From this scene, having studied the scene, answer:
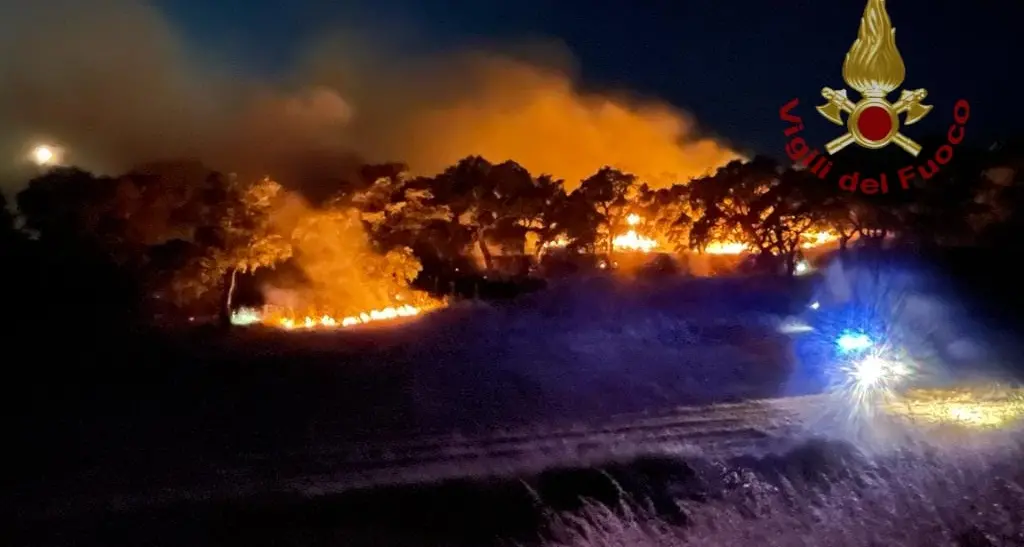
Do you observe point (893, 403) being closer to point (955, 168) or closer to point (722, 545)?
point (722, 545)

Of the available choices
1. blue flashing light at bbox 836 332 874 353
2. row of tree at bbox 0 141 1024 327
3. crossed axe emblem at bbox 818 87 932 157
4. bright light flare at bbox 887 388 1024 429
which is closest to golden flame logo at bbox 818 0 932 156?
crossed axe emblem at bbox 818 87 932 157

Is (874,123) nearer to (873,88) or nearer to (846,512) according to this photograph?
(873,88)

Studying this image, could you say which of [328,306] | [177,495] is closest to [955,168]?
[328,306]

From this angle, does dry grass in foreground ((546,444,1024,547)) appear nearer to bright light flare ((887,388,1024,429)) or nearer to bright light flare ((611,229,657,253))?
bright light flare ((887,388,1024,429))

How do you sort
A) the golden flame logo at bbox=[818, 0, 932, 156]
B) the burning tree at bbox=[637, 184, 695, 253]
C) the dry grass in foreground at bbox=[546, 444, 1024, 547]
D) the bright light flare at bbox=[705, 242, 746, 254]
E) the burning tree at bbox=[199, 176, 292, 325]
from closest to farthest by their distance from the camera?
the dry grass in foreground at bbox=[546, 444, 1024, 547]
the golden flame logo at bbox=[818, 0, 932, 156]
the burning tree at bbox=[199, 176, 292, 325]
the burning tree at bbox=[637, 184, 695, 253]
the bright light flare at bbox=[705, 242, 746, 254]

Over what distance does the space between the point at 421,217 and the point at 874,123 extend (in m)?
10.6

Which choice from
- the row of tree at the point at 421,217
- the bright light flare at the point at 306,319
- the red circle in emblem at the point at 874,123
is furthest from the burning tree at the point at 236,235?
the red circle in emblem at the point at 874,123

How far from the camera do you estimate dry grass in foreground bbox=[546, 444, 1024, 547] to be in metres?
7.13

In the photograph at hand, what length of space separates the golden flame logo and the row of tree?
7.43 metres

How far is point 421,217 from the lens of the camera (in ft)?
72.9

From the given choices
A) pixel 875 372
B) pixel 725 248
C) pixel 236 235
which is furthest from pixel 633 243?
pixel 875 372

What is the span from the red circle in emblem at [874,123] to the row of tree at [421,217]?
23.4 ft

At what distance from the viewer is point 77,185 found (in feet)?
60.6

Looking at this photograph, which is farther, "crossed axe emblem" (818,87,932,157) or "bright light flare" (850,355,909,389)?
"crossed axe emblem" (818,87,932,157)
